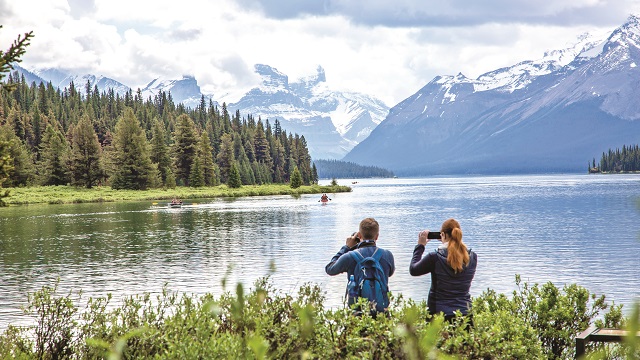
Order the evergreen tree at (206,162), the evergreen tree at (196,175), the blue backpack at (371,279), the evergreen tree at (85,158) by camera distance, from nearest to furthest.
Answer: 1. the blue backpack at (371,279)
2. the evergreen tree at (85,158)
3. the evergreen tree at (196,175)
4. the evergreen tree at (206,162)

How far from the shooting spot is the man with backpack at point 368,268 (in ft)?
31.2

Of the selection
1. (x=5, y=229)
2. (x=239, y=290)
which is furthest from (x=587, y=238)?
(x=239, y=290)

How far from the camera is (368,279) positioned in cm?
960

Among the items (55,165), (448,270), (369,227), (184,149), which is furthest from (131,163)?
(448,270)

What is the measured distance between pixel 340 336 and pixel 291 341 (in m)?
0.62

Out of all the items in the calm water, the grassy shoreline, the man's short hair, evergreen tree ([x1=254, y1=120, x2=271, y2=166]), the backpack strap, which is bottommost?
the calm water

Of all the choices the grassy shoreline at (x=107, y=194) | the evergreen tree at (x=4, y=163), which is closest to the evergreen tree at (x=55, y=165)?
the grassy shoreline at (x=107, y=194)

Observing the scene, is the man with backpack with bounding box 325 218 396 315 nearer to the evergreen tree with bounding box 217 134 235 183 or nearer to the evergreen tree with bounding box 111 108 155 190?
the evergreen tree with bounding box 111 108 155 190

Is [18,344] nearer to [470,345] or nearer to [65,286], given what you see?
[470,345]

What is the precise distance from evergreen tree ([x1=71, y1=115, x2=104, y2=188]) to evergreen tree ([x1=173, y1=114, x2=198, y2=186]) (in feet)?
47.4

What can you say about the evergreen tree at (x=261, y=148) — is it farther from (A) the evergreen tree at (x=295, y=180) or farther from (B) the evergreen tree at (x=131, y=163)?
(B) the evergreen tree at (x=131, y=163)

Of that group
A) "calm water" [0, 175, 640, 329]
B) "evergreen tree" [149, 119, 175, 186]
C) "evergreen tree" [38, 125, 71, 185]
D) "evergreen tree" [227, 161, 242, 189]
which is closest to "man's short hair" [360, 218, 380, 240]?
"calm water" [0, 175, 640, 329]

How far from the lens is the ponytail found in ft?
31.8

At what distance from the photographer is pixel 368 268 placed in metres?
9.66
